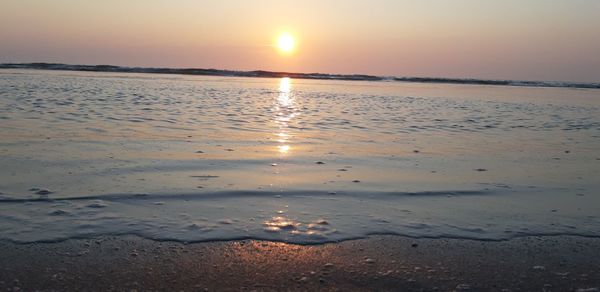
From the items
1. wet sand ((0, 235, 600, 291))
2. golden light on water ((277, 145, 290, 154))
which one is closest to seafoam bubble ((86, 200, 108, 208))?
wet sand ((0, 235, 600, 291))

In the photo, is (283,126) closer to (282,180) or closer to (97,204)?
(282,180)

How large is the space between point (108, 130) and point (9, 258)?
337 inches

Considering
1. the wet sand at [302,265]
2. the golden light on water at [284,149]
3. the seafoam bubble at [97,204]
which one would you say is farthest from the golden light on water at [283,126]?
the wet sand at [302,265]

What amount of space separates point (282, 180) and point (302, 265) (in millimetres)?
3445

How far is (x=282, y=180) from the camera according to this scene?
7656 mm

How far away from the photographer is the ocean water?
532cm

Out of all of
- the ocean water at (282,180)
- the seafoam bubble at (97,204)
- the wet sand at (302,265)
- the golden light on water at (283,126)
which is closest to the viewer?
the wet sand at (302,265)

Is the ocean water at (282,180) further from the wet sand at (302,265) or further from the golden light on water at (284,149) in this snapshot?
the wet sand at (302,265)

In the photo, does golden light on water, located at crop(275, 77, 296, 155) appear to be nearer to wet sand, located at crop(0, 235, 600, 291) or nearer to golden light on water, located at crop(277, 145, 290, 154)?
golden light on water, located at crop(277, 145, 290, 154)

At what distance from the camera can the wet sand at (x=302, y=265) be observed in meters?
3.83

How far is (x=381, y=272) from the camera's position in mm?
4145

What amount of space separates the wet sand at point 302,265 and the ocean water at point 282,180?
277mm

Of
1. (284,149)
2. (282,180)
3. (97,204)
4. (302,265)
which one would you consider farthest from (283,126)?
(302,265)

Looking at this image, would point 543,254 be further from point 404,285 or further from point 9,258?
point 9,258
